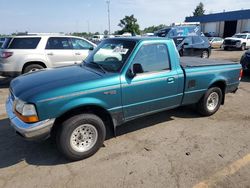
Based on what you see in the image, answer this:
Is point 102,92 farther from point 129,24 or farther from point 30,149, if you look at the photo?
point 129,24

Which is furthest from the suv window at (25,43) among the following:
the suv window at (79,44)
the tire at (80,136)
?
the tire at (80,136)

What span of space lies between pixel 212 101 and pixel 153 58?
208 centimetres

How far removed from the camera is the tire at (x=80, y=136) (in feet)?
10.8

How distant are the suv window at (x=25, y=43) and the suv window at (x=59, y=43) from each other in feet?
1.30

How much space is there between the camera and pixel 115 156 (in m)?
3.67

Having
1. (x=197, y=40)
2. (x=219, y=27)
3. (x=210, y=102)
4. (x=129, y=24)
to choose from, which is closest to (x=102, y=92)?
(x=210, y=102)

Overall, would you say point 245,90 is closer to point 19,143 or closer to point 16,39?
point 19,143

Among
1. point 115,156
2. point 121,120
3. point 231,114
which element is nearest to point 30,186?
point 115,156

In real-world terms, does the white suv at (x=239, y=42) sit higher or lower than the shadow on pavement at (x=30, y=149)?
higher

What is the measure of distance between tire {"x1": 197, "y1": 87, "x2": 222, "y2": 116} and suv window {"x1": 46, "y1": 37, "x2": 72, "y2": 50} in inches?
215

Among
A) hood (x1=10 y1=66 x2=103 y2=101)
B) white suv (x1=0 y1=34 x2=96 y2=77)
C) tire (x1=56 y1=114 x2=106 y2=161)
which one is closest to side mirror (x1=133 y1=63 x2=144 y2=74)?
hood (x1=10 y1=66 x2=103 y2=101)

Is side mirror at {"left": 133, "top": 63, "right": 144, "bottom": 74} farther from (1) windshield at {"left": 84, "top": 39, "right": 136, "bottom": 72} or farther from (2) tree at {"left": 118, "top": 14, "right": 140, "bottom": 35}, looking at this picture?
(2) tree at {"left": 118, "top": 14, "right": 140, "bottom": 35}

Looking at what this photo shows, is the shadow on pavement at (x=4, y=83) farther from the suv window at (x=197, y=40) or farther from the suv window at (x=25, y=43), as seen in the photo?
the suv window at (x=197, y=40)

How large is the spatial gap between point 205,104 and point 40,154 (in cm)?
351
